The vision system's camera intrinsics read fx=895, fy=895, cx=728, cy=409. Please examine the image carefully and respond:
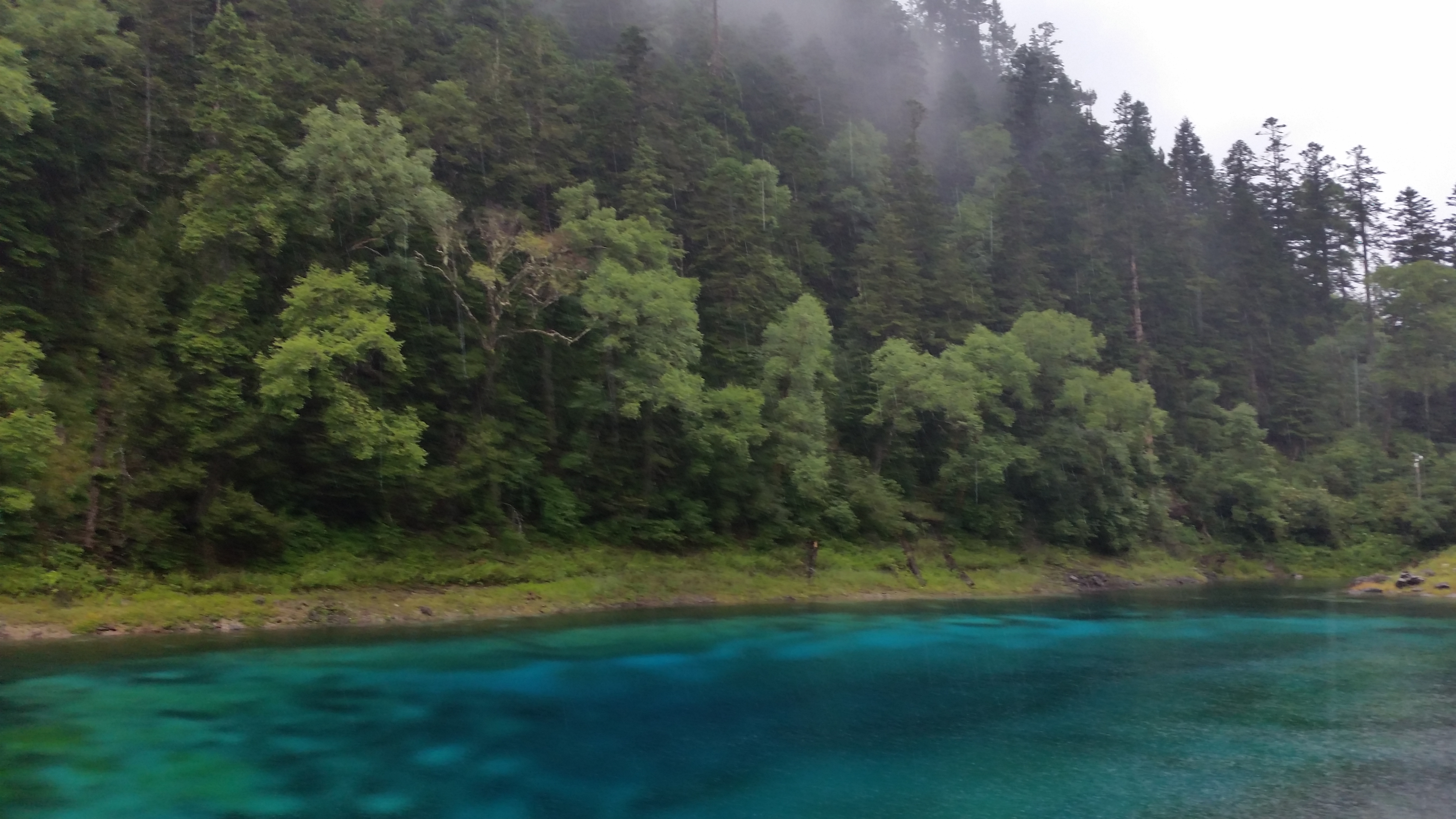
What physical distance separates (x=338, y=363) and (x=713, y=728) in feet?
63.7

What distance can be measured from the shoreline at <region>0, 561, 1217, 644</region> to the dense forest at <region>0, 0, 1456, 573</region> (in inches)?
82.8

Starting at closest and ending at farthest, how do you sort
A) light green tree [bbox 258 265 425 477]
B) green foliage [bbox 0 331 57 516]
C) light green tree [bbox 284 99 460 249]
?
1. green foliage [bbox 0 331 57 516]
2. light green tree [bbox 258 265 425 477]
3. light green tree [bbox 284 99 460 249]

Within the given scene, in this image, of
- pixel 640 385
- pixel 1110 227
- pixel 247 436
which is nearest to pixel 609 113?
pixel 640 385

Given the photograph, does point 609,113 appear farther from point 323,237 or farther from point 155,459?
point 155,459

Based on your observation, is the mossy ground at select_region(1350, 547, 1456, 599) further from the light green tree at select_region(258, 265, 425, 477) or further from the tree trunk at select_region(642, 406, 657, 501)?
the light green tree at select_region(258, 265, 425, 477)

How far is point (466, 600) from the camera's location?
103ft

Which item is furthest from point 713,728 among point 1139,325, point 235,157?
point 1139,325

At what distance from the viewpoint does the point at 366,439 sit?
2936 cm

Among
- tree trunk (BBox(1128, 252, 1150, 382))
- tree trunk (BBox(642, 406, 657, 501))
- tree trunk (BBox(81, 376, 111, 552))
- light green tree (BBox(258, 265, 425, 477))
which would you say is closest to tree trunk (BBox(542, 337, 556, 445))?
tree trunk (BBox(642, 406, 657, 501))

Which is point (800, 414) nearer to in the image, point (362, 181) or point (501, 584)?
point (501, 584)

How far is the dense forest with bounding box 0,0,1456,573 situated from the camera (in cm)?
2975

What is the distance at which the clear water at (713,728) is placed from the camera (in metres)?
13.0

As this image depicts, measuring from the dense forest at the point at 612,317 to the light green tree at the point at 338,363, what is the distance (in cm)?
16

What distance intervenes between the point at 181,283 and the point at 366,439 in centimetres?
974
